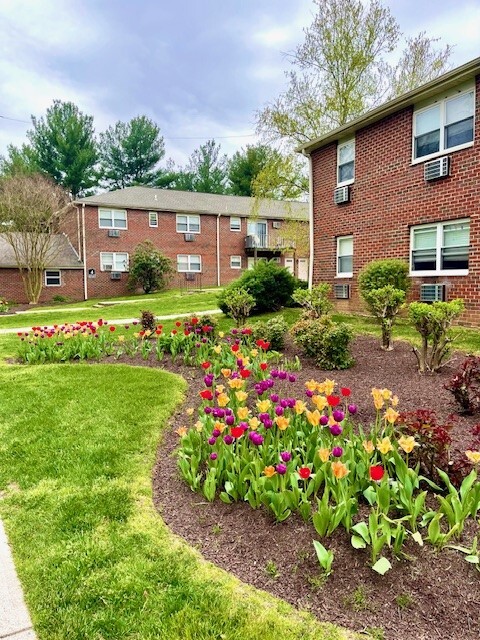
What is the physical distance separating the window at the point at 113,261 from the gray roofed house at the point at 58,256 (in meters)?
1.29

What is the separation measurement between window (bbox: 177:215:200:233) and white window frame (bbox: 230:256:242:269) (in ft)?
10.1

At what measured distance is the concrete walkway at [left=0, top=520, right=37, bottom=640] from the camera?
1.81 metres

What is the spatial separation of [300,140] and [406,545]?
1696 centimetres

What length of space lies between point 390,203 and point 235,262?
62.2 feet

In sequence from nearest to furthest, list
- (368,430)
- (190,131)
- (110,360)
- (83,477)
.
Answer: (83,477) < (368,430) < (110,360) < (190,131)

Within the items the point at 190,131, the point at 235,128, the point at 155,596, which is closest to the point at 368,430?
the point at 155,596

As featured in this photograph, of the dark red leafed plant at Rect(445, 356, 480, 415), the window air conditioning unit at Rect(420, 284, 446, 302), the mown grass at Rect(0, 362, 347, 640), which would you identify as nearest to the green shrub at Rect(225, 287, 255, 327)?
the mown grass at Rect(0, 362, 347, 640)

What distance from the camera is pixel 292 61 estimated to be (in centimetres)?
1669

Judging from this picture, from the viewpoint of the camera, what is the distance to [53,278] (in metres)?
24.4

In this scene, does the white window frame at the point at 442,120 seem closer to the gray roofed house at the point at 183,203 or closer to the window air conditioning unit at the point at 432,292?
the window air conditioning unit at the point at 432,292

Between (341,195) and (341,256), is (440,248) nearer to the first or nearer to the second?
(341,256)

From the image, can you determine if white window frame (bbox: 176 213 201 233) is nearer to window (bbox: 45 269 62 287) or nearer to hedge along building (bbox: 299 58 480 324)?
window (bbox: 45 269 62 287)

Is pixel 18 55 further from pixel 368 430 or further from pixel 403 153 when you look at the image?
pixel 368 430

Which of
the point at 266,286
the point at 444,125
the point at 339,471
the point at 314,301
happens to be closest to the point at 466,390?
the point at 339,471
